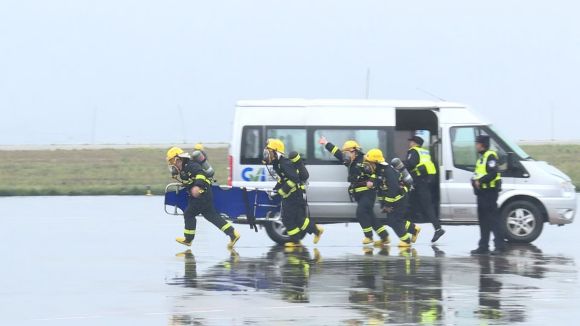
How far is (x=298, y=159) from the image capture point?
60.1 ft

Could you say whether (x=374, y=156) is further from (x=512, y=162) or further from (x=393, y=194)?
(x=512, y=162)

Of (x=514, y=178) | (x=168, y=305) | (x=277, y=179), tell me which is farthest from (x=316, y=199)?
(x=168, y=305)

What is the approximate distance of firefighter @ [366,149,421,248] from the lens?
18547 mm

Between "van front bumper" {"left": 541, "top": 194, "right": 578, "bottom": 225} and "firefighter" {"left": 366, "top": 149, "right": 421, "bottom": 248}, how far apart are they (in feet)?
7.42

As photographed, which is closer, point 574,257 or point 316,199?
point 574,257

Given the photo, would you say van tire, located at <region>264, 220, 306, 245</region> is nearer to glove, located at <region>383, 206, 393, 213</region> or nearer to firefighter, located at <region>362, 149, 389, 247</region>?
firefighter, located at <region>362, 149, 389, 247</region>

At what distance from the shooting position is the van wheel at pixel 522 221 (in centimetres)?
1922

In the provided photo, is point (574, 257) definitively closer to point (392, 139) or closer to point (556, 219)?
point (556, 219)

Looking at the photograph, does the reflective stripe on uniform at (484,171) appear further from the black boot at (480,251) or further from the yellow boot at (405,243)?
the yellow boot at (405,243)

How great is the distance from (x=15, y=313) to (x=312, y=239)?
8940mm

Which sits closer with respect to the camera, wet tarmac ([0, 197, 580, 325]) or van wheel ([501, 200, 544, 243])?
wet tarmac ([0, 197, 580, 325])

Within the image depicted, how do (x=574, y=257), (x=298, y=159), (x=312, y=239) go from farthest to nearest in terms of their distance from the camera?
(x=312, y=239)
(x=298, y=159)
(x=574, y=257)

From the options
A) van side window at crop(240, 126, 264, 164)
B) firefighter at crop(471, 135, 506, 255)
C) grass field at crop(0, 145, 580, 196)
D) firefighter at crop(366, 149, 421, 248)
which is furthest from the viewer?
grass field at crop(0, 145, 580, 196)

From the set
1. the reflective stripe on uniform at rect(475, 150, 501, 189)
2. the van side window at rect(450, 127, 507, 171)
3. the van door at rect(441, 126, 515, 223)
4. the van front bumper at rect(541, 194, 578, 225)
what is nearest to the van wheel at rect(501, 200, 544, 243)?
the van front bumper at rect(541, 194, 578, 225)
